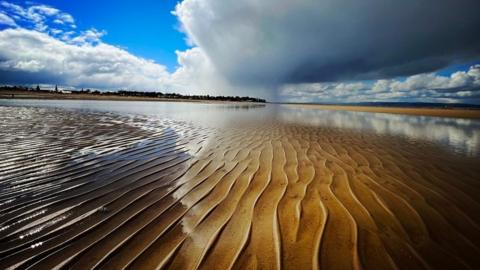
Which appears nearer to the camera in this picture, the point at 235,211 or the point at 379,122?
the point at 235,211

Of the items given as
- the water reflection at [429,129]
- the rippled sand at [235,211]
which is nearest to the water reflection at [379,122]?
the water reflection at [429,129]

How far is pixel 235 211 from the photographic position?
329 centimetres

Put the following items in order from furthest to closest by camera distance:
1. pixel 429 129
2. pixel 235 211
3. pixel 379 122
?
pixel 379 122 → pixel 429 129 → pixel 235 211

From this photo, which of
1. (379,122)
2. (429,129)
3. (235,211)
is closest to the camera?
(235,211)

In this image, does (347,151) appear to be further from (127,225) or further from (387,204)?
(127,225)

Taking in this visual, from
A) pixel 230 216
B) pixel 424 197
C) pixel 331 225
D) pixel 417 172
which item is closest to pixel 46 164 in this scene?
pixel 230 216

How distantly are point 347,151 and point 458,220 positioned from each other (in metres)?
4.23

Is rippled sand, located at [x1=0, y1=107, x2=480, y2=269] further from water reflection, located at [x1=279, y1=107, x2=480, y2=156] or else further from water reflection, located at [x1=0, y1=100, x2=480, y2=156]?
water reflection, located at [x1=0, y1=100, x2=480, y2=156]

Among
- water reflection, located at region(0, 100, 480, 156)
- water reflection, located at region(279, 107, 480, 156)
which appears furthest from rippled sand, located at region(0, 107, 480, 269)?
water reflection, located at region(0, 100, 480, 156)

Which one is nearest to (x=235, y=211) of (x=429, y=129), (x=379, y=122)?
(x=429, y=129)

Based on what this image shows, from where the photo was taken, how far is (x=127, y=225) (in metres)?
2.86

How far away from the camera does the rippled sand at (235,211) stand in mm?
2320

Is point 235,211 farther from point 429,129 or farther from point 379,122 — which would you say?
point 379,122

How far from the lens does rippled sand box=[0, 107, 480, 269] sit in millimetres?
2320
